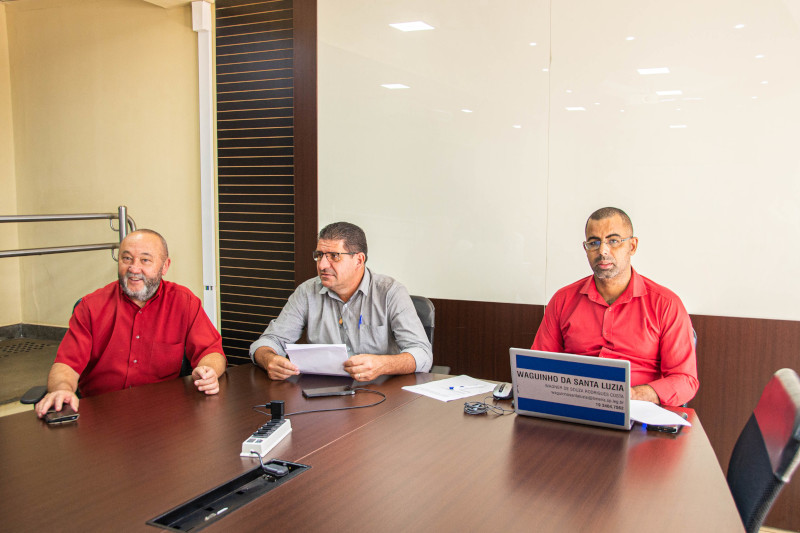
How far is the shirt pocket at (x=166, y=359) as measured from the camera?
9.30ft

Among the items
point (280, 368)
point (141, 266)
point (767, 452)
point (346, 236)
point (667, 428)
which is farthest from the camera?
point (346, 236)

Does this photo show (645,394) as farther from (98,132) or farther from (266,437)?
(98,132)

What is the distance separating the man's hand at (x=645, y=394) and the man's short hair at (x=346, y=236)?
142 centimetres

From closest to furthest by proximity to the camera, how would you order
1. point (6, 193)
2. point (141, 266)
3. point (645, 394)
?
point (645, 394), point (141, 266), point (6, 193)

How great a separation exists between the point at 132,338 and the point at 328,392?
1012 mm

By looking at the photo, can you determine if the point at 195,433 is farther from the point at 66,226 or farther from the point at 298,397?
the point at 66,226

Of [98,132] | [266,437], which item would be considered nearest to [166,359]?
[266,437]

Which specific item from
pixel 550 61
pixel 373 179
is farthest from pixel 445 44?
pixel 373 179

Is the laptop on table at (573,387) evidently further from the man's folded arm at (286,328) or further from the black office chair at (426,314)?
the man's folded arm at (286,328)

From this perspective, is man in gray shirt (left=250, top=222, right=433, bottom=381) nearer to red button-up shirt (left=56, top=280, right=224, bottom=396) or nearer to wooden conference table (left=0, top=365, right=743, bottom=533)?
red button-up shirt (left=56, top=280, right=224, bottom=396)

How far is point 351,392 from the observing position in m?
2.43

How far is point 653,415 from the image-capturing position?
6.81 ft

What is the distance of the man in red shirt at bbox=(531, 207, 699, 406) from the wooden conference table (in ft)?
1.59

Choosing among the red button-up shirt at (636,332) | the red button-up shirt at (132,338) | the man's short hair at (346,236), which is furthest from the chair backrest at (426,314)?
the red button-up shirt at (132,338)
